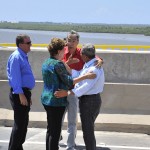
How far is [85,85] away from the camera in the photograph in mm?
6367

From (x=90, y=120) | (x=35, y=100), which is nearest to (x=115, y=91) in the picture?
(x=35, y=100)

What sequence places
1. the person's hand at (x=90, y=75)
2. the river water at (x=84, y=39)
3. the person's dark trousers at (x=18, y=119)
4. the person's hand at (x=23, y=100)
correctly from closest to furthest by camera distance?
1. the person's hand at (x=90, y=75)
2. the person's hand at (x=23, y=100)
3. the person's dark trousers at (x=18, y=119)
4. the river water at (x=84, y=39)

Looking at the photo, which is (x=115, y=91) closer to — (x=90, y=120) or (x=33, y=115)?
(x=33, y=115)

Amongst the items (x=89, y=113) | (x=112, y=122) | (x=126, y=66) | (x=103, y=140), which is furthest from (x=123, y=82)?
(x=89, y=113)

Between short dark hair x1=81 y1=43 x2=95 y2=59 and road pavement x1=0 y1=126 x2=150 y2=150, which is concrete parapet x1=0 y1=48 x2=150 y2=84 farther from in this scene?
short dark hair x1=81 y1=43 x2=95 y2=59

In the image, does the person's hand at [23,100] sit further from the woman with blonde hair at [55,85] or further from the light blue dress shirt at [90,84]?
the light blue dress shirt at [90,84]

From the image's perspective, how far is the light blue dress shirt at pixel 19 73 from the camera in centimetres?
644

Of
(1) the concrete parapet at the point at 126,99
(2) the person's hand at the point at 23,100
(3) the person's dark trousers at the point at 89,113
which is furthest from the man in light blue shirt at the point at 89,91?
(1) the concrete parapet at the point at 126,99

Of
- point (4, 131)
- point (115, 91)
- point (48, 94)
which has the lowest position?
point (4, 131)

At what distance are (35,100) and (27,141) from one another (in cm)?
148

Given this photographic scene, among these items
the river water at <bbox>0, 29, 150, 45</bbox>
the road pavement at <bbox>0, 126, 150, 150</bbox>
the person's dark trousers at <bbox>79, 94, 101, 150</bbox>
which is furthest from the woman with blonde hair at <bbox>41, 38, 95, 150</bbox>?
the river water at <bbox>0, 29, 150, 45</bbox>

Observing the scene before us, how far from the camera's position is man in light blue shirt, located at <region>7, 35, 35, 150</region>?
254 inches

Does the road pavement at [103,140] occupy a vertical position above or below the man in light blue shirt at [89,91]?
below

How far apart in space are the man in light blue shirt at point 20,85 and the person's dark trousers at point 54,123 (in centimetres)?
44
